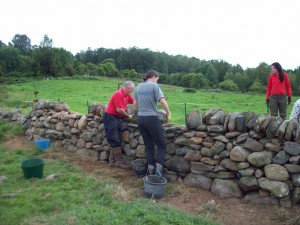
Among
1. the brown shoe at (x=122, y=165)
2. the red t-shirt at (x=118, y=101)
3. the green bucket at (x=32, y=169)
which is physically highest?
the red t-shirt at (x=118, y=101)

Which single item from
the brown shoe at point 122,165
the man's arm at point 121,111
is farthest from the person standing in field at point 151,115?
the brown shoe at point 122,165

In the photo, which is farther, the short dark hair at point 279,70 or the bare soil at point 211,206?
the short dark hair at point 279,70

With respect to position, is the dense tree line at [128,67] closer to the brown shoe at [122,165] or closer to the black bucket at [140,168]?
the brown shoe at [122,165]

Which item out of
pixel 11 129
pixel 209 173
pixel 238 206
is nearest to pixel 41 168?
pixel 209 173

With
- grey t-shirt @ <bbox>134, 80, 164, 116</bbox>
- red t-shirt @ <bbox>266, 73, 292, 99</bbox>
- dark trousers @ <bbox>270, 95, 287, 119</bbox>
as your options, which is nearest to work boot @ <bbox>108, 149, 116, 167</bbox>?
grey t-shirt @ <bbox>134, 80, 164, 116</bbox>

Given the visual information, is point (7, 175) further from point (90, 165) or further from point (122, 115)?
point (122, 115)

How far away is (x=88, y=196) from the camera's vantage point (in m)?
5.27

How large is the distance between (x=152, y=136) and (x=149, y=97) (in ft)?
2.47

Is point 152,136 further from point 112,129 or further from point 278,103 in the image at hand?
point 278,103

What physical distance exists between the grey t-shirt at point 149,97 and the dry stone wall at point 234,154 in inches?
34.1

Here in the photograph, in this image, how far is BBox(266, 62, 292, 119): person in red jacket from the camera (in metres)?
7.70

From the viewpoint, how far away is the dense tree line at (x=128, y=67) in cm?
5815

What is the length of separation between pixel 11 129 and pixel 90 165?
16.5ft

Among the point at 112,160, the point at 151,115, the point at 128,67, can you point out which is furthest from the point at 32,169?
the point at 128,67
